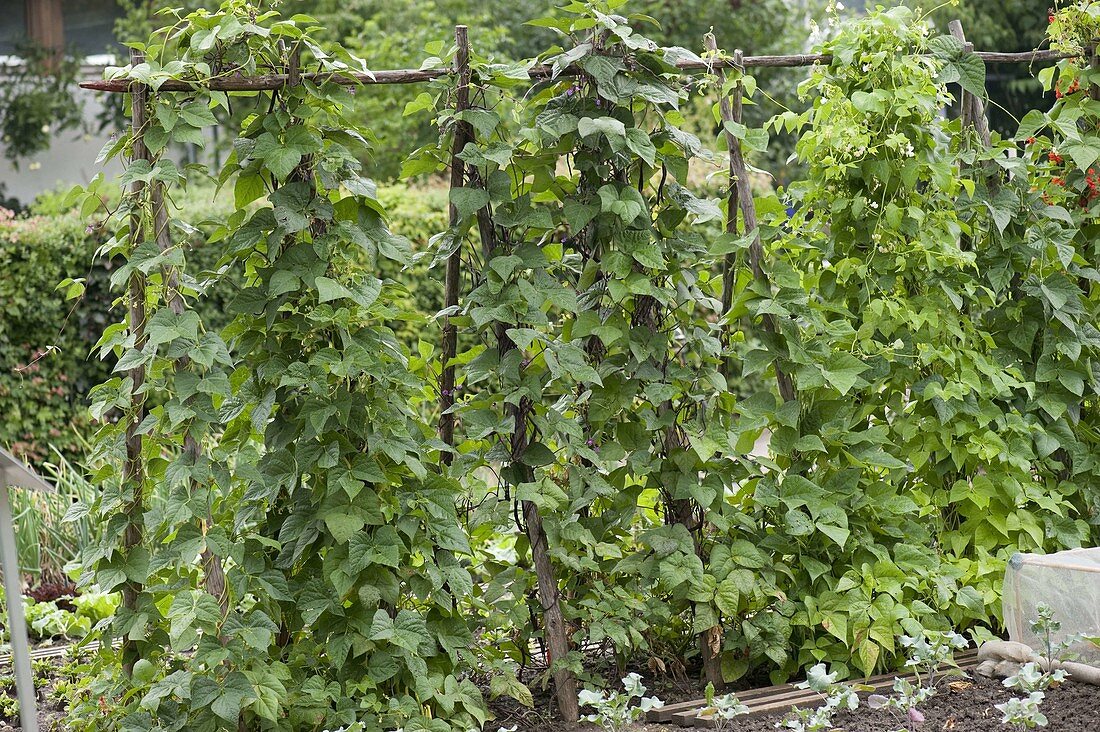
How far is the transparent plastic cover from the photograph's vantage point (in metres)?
2.98

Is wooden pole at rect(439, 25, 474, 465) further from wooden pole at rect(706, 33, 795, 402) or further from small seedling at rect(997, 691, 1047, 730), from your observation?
small seedling at rect(997, 691, 1047, 730)

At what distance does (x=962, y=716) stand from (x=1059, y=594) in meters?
0.50

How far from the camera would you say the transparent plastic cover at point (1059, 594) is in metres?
2.98

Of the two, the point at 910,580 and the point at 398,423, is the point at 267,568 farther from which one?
the point at 910,580

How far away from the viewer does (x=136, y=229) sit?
2.72 metres

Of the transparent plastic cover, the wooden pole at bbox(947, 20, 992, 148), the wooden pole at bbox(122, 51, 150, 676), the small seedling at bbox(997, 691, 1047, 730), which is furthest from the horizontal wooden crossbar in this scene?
the small seedling at bbox(997, 691, 1047, 730)

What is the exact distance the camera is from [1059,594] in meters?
3.04

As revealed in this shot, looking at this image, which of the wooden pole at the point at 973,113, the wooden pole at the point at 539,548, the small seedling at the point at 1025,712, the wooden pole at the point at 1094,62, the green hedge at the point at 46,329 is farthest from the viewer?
the green hedge at the point at 46,329

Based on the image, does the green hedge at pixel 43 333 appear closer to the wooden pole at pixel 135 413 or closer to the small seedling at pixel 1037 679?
the wooden pole at pixel 135 413

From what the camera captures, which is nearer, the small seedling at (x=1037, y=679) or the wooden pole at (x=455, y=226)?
the small seedling at (x=1037, y=679)

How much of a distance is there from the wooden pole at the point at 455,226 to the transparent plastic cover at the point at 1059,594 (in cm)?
165

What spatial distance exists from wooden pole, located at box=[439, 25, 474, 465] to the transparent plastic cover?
1.65 m

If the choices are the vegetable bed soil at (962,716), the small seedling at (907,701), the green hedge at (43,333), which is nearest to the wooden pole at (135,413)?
the vegetable bed soil at (962,716)

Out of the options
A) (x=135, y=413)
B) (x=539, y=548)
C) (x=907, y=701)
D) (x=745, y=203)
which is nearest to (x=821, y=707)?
(x=907, y=701)
